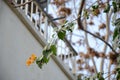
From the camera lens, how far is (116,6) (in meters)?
2.64

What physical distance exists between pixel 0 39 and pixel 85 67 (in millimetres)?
5316

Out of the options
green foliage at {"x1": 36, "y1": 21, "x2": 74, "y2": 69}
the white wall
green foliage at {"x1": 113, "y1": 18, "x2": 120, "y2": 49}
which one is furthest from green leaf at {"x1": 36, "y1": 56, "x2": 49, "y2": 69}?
the white wall

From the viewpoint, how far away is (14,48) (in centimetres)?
427

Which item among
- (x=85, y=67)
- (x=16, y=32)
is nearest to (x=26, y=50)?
(x=16, y=32)

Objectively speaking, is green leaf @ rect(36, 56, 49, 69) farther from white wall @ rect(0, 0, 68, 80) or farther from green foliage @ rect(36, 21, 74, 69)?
white wall @ rect(0, 0, 68, 80)

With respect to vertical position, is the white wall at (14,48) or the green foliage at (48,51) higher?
the green foliage at (48,51)

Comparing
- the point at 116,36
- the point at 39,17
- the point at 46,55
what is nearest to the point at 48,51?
the point at 46,55

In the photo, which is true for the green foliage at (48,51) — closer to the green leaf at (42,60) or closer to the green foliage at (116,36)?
the green leaf at (42,60)

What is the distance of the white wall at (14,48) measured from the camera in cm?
414

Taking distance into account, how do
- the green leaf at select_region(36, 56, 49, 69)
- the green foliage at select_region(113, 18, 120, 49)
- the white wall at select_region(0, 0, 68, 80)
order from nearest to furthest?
the green leaf at select_region(36, 56, 49, 69) < the green foliage at select_region(113, 18, 120, 49) < the white wall at select_region(0, 0, 68, 80)

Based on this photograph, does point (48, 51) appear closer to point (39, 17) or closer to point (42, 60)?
point (42, 60)

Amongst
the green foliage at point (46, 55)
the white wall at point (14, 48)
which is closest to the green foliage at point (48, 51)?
the green foliage at point (46, 55)

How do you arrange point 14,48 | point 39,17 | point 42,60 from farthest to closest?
point 39,17
point 14,48
point 42,60

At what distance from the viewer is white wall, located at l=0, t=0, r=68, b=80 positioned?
13.6ft
